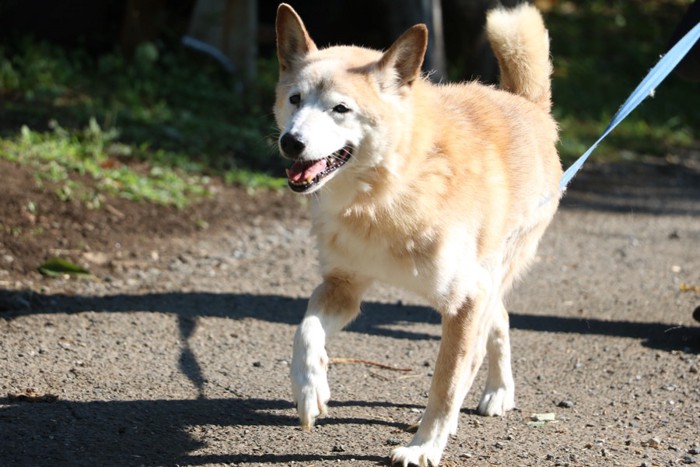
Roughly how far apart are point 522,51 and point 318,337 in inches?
76.3

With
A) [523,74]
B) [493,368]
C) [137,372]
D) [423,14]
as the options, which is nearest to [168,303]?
[137,372]

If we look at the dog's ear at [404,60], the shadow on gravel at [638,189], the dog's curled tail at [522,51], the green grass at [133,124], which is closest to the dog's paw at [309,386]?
the dog's ear at [404,60]

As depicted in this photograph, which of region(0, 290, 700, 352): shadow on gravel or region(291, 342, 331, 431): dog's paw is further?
region(0, 290, 700, 352): shadow on gravel

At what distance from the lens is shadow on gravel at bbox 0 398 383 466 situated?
3682 mm

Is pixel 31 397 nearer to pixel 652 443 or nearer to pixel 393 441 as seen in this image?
pixel 393 441

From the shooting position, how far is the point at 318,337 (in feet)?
12.2

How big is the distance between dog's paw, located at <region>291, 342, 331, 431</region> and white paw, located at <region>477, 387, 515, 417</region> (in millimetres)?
1167

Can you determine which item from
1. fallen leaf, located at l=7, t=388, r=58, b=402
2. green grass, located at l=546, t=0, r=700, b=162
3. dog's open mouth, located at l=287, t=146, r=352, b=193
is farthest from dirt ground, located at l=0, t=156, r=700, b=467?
green grass, located at l=546, t=0, r=700, b=162

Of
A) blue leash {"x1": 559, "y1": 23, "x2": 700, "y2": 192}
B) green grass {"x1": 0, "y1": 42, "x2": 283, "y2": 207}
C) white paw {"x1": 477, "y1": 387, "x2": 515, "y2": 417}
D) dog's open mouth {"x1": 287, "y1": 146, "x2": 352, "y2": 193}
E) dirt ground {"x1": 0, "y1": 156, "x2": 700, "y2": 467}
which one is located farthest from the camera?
green grass {"x1": 0, "y1": 42, "x2": 283, "y2": 207}

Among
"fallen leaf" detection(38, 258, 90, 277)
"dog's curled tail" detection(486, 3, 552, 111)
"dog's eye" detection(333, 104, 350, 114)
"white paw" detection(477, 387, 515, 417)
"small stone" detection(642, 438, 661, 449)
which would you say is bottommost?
"fallen leaf" detection(38, 258, 90, 277)

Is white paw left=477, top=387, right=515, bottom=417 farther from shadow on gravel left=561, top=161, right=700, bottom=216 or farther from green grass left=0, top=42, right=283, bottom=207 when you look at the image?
shadow on gravel left=561, top=161, right=700, bottom=216

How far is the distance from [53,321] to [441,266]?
231 centimetres

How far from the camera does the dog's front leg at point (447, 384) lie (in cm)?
385

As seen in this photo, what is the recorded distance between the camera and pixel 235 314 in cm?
562
